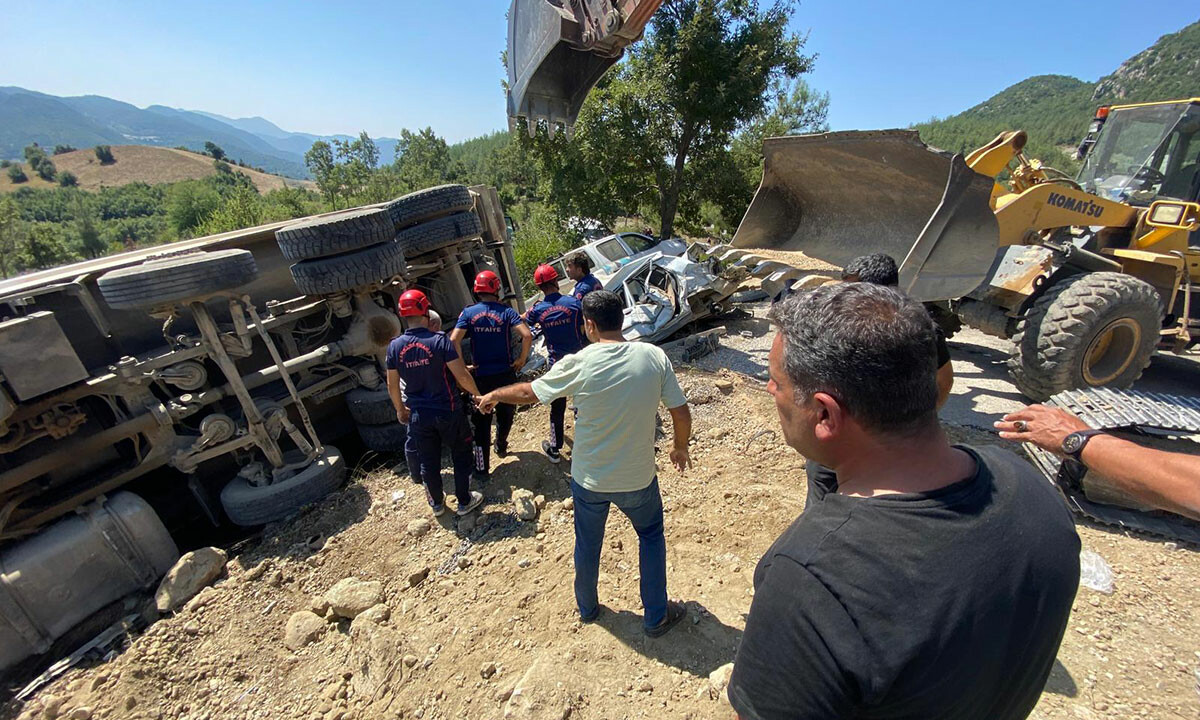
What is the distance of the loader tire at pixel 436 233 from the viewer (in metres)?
5.27

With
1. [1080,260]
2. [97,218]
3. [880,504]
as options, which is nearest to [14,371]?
[880,504]

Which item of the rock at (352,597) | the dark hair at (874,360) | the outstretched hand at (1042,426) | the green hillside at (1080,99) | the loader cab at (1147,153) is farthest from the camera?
the green hillside at (1080,99)

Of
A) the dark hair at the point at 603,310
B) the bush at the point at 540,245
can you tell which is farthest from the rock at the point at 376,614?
the bush at the point at 540,245

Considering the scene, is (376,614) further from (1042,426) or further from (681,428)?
(1042,426)

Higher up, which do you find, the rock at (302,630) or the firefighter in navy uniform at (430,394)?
the firefighter in navy uniform at (430,394)

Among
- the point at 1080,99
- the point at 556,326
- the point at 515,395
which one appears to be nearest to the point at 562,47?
the point at 556,326

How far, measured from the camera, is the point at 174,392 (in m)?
4.28

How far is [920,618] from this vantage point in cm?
85

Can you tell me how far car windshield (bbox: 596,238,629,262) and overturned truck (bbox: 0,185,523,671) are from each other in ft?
13.2

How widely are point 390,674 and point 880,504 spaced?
9.49 feet

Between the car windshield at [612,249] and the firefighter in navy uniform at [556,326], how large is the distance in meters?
4.63

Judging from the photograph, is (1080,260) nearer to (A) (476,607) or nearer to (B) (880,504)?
(B) (880,504)

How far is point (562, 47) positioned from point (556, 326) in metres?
2.19

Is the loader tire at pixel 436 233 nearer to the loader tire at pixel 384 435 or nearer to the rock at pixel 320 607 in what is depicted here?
the loader tire at pixel 384 435
